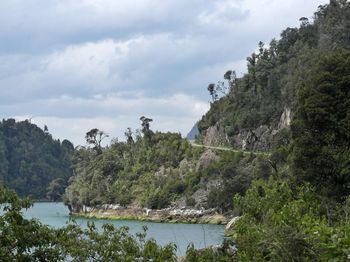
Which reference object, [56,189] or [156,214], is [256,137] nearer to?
[156,214]

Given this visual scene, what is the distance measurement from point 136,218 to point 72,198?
22.1m

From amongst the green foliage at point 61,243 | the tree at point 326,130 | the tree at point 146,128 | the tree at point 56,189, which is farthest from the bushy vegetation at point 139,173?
the green foliage at point 61,243

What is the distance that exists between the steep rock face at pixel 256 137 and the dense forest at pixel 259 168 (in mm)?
187

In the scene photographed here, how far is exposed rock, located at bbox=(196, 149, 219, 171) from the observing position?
9250 centimetres

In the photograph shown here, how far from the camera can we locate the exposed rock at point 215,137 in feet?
340

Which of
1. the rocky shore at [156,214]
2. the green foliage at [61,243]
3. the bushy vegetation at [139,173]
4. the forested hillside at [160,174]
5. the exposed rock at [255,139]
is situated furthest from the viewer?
the bushy vegetation at [139,173]

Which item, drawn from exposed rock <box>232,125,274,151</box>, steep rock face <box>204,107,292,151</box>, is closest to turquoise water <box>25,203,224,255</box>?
steep rock face <box>204,107,292,151</box>

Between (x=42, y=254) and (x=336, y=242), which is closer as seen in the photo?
(x=336, y=242)

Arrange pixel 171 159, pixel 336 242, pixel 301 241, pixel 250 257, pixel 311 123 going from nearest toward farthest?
pixel 336 242 < pixel 301 241 < pixel 250 257 < pixel 311 123 < pixel 171 159

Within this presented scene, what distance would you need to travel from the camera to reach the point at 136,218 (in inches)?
3620

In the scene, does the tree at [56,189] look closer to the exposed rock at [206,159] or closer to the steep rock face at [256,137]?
the steep rock face at [256,137]

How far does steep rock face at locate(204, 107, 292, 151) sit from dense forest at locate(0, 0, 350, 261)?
0.61 ft

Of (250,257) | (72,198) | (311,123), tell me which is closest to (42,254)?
(250,257)

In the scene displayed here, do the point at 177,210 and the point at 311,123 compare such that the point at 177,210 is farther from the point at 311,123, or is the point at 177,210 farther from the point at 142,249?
the point at 142,249
